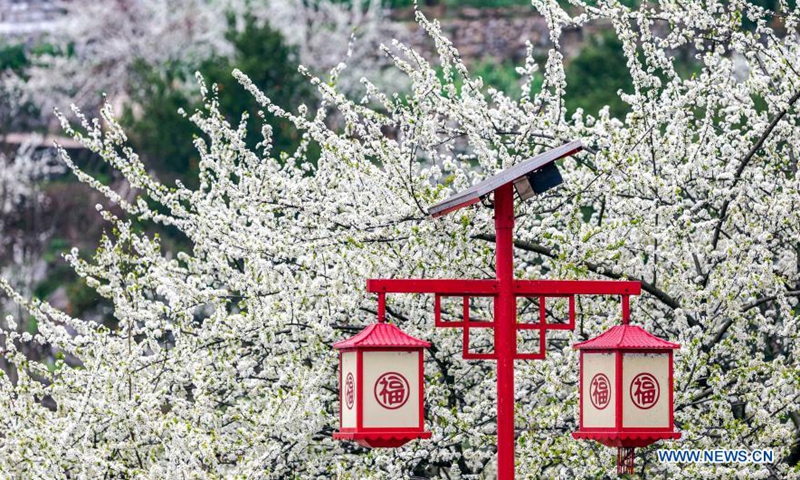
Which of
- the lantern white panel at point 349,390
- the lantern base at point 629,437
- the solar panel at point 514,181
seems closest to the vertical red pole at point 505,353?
the solar panel at point 514,181

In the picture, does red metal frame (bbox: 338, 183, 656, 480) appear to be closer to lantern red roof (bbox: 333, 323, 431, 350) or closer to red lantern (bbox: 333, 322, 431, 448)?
lantern red roof (bbox: 333, 323, 431, 350)

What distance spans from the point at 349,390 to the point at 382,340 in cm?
26

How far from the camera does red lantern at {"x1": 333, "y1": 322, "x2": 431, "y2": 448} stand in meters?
5.21

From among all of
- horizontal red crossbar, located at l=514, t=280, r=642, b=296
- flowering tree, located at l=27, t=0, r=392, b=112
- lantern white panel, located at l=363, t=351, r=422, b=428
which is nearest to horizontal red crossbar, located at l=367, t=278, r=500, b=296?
horizontal red crossbar, located at l=514, t=280, r=642, b=296

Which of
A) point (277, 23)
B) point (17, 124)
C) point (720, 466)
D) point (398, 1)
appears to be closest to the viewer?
point (720, 466)

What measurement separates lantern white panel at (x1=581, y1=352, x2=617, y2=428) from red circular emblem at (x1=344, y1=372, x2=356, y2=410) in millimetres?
1042

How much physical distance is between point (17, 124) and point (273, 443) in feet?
105

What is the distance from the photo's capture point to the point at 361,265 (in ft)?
24.6

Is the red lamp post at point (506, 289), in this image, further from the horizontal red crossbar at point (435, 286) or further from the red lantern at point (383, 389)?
the red lantern at point (383, 389)

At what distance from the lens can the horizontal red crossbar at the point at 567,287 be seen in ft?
18.2

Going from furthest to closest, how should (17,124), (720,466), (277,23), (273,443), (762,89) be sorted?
(277,23), (17,124), (762,89), (273,443), (720,466)

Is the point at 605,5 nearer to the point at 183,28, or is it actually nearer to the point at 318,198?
the point at 318,198

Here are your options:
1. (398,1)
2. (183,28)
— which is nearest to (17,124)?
(183,28)

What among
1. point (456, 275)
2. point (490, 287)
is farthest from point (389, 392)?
point (456, 275)
